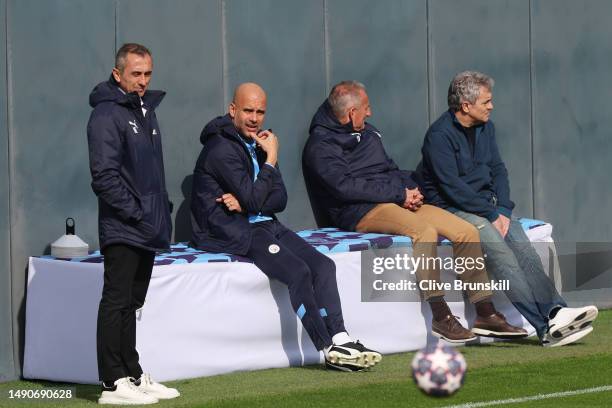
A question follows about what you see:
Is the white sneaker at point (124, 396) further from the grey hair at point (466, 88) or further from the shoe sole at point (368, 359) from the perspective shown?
the grey hair at point (466, 88)

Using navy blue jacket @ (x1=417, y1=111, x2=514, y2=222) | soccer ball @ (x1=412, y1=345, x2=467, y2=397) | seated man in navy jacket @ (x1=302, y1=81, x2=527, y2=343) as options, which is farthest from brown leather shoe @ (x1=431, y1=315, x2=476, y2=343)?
soccer ball @ (x1=412, y1=345, x2=467, y2=397)

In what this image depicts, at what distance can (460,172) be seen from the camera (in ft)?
34.2

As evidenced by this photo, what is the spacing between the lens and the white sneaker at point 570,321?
9.92 metres

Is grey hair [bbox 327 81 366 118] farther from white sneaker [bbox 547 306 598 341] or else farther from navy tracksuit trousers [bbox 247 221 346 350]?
white sneaker [bbox 547 306 598 341]

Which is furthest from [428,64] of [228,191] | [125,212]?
[125,212]

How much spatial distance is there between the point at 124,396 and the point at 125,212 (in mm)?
996

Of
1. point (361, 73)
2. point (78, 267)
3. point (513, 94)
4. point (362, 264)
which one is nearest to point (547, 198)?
point (513, 94)

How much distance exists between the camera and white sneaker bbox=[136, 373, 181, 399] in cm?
820

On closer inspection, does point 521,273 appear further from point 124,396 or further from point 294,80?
point 124,396

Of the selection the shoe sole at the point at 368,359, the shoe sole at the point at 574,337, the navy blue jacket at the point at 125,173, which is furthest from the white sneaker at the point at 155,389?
the shoe sole at the point at 574,337

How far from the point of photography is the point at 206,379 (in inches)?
351

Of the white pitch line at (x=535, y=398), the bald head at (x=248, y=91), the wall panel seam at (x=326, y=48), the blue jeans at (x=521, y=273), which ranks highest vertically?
the wall panel seam at (x=326, y=48)

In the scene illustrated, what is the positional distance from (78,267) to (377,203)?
241cm

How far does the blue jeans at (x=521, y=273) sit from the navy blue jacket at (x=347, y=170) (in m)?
0.59
